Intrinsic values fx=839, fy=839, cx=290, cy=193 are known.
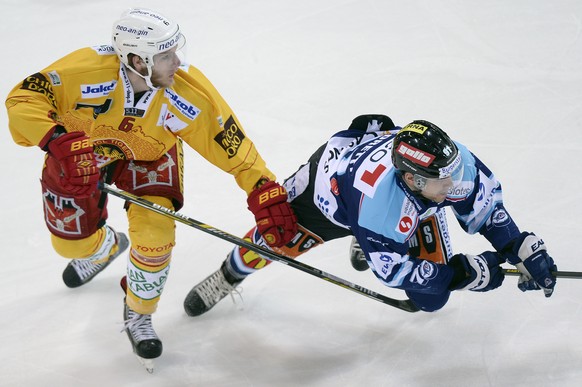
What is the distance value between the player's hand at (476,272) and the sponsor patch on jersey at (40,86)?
169cm

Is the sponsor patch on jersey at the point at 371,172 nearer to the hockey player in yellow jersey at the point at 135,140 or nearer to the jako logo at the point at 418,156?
the jako logo at the point at 418,156

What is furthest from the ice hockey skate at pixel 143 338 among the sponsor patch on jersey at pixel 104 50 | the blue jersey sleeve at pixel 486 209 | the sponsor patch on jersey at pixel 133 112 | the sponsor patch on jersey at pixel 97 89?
the blue jersey sleeve at pixel 486 209

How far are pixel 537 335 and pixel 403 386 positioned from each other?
644 mm

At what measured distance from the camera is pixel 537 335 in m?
3.58

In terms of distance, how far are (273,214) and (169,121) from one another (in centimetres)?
57

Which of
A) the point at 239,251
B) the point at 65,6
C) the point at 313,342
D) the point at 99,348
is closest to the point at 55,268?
the point at 99,348

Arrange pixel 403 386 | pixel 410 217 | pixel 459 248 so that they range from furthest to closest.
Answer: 1. pixel 459 248
2. pixel 403 386
3. pixel 410 217

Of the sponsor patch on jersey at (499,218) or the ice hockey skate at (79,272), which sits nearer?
the sponsor patch on jersey at (499,218)

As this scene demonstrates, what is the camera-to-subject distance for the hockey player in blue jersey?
299 centimetres

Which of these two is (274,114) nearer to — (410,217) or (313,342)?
(313,342)

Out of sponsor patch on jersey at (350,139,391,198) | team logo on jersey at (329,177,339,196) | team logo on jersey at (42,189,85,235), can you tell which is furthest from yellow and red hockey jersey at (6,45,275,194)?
sponsor patch on jersey at (350,139,391,198)

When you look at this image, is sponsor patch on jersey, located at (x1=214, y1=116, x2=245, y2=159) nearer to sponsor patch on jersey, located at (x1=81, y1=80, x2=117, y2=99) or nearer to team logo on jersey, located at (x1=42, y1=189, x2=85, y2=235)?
sponsor patch on jersey, located at (x1=81, y1=80, x2=117, y2=99)

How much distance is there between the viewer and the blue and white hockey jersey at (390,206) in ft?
9.97

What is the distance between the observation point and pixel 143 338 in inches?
→ 142
